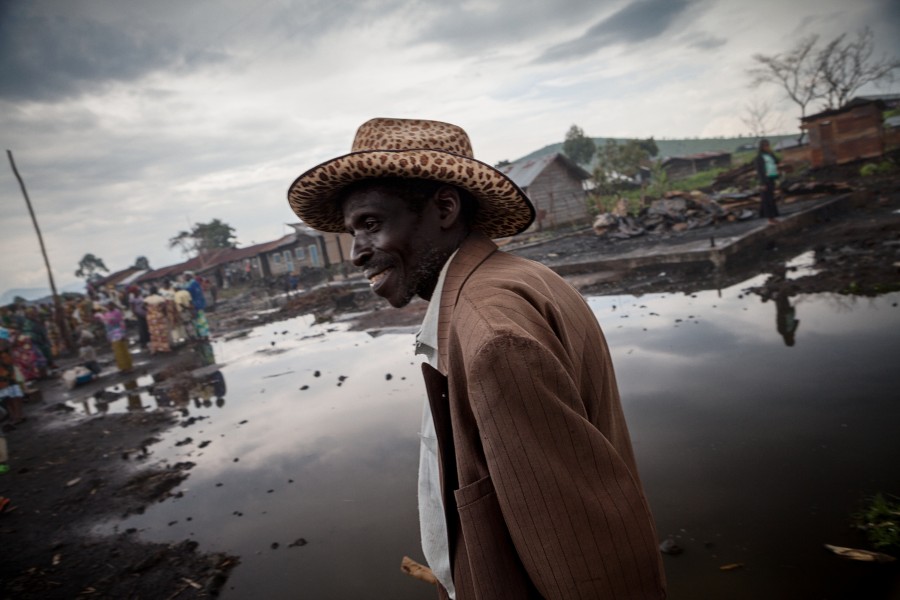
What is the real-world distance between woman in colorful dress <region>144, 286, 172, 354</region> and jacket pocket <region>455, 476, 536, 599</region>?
17.4 metres

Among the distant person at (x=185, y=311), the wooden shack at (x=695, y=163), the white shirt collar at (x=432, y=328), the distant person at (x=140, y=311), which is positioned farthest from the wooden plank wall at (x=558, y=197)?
the white shirt collar at (x=432, y=328)

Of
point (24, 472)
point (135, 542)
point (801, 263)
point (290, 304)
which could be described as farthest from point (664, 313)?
point (290, 304)

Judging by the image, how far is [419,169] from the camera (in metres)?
1.32

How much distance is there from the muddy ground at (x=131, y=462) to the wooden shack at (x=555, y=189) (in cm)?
1998

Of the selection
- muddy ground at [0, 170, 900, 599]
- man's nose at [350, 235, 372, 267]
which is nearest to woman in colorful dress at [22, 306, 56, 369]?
muddy ground at [0, 170, 900, 599]

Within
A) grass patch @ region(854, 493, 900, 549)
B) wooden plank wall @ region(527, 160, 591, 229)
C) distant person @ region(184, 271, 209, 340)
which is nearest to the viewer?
grass patch @ region(854, 493, 900, 549)

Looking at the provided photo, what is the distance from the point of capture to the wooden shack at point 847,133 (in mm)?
19203

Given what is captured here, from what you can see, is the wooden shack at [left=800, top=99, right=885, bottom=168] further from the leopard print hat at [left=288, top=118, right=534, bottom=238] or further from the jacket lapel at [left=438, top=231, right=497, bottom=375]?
the jacket lapel at [left=438, top=231, right=497, bottom=375]

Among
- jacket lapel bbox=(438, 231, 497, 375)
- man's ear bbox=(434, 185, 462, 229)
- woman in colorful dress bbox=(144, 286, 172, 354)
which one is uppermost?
man's ear bbox=(434, 185, 462, 229)

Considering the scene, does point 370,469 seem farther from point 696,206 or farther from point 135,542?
point 696,206

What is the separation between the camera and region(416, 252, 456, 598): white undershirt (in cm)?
133

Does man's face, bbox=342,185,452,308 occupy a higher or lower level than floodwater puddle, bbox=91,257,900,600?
higher

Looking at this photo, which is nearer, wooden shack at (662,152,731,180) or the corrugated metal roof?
the corrugated metal roof

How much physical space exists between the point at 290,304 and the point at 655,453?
19.0 m
